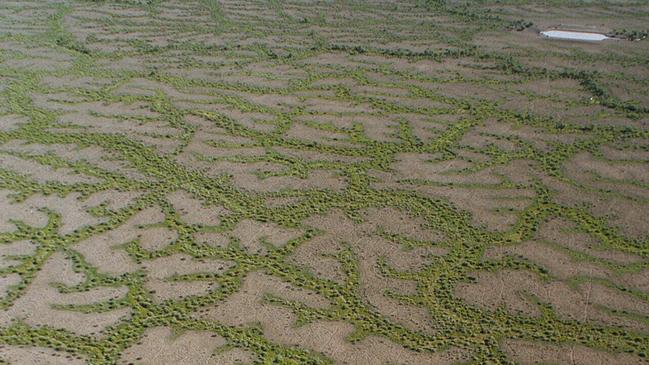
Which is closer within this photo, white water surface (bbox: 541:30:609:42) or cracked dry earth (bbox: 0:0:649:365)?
cracked dry earth (bbox: 0:0:649:365)

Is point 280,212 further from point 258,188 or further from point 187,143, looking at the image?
point 187,143

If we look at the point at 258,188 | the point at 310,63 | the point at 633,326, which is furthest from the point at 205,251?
A: the point at 310,63

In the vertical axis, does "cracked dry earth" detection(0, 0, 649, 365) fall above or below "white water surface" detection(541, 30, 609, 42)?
below

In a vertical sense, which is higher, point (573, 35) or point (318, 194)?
point (573, 35)

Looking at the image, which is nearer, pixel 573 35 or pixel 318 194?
pixel 318 194
